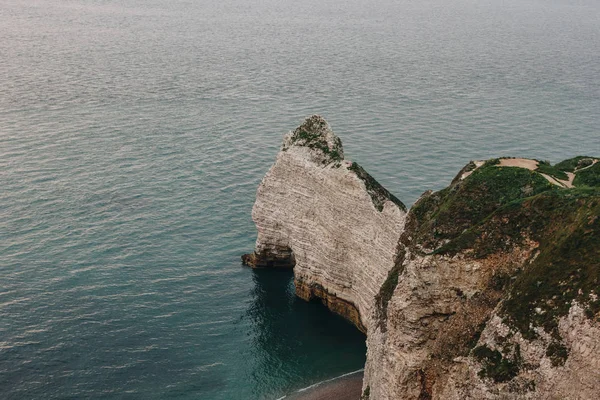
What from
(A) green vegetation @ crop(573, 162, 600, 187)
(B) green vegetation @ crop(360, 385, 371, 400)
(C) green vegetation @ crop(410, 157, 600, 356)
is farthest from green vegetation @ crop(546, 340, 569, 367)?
(A) green vegetation @ crop(573, 162, 600, 187)

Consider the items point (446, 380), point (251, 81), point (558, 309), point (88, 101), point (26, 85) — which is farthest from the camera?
point (251, 81)

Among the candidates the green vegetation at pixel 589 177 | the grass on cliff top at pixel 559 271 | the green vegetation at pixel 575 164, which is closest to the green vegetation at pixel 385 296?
the grass on cliff top at pixel 559 271

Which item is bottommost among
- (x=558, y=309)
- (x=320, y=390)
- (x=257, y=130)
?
(x=320, y=390)

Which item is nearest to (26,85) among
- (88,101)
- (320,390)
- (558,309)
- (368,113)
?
(88,101)

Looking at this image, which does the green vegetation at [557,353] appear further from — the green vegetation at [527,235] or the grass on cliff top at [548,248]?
the grass on cliff top at [548,248]

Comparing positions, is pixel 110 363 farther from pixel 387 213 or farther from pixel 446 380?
pixel 446 380

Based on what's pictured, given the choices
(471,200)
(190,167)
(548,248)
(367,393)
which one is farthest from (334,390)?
(190,167)

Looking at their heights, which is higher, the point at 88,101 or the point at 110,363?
the point at 88,101
